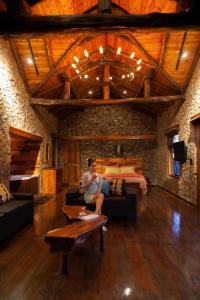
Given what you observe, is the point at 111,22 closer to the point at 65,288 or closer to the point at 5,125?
the point at 5,125

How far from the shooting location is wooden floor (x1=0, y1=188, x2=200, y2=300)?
208 cm

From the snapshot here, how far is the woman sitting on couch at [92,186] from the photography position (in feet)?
12.8

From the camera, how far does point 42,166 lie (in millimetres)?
7812

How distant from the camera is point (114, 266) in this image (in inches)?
101

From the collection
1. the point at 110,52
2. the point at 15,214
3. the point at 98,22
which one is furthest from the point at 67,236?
the point at 110,52

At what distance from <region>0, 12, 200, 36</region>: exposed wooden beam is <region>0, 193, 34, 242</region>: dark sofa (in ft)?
9.48

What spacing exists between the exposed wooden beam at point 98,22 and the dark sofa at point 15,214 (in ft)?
9.48

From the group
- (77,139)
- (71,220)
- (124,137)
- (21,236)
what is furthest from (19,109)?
(124,137)

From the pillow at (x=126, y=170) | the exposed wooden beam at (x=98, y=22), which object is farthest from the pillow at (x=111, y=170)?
the exposed wooden beam at (x=98, y=22)

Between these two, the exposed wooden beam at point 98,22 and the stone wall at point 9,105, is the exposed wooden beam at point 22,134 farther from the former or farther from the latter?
the exposed wooden beam at point 98,22

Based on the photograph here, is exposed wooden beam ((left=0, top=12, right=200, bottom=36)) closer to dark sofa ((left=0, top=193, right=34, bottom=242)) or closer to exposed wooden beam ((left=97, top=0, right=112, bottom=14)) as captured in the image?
exposed wooden beam ((left=97, top=0, right=112, bottom=14))

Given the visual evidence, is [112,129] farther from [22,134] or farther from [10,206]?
[10,206]

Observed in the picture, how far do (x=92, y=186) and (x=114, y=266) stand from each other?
1.66m

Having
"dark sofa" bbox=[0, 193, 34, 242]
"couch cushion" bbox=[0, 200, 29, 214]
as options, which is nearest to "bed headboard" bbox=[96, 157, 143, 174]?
"dark sofa" bbox=[0, 193, 34, 242]
